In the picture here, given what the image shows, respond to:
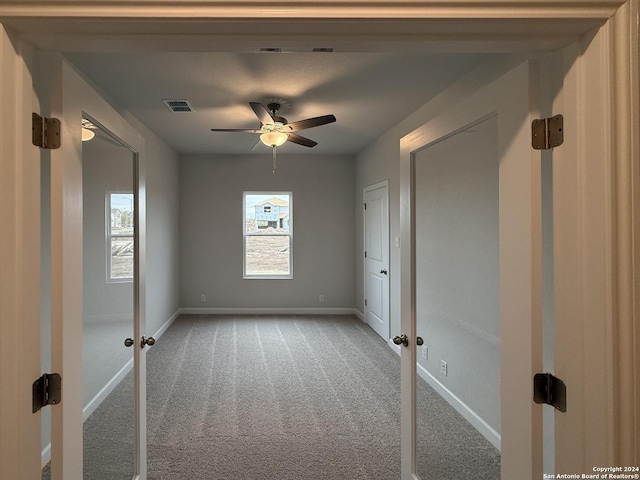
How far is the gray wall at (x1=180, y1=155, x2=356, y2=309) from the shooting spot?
666 centimetres

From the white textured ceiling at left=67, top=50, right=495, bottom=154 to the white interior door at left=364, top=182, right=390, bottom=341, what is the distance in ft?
3.63

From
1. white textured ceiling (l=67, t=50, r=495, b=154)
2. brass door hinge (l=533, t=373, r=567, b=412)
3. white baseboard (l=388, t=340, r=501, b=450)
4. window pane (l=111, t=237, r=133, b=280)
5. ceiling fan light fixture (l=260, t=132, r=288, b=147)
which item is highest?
white textured ceiling (l=67, t=50, r=495, b=154)

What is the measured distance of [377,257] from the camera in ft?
18.5

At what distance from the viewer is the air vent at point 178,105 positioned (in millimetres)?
3732

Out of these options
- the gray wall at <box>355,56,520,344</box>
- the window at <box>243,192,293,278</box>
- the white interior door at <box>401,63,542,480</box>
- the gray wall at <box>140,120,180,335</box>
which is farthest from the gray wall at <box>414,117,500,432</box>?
the window at <box>243,192,293,278</box>

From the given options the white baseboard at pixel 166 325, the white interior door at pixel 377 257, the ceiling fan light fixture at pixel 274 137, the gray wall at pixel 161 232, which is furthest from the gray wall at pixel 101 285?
the white interior door at pixel 377 257

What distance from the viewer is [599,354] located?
0.95 m

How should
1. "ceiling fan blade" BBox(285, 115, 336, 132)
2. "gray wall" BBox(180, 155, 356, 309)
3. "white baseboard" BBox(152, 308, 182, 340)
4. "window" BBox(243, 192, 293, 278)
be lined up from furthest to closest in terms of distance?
"window" BBox(243, 192, 293, 278) < "gray wall" BBox(180, 155, 356, 309) < "white baseboard" BBox(152, 308, 182, 340) < "ceiling fan blade" BBox(285, 115, 336, 132)

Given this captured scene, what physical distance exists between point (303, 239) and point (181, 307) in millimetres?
2313

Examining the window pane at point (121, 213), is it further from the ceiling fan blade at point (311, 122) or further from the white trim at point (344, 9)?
the ceiling fan blade at point (311, 122)

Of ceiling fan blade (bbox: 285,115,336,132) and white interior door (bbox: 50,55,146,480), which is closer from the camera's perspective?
white interior door (bbox: 50,55,146,480)

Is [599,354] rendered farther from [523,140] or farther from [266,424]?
[266,424]

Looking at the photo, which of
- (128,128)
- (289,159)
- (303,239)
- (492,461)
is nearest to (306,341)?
(303,239)

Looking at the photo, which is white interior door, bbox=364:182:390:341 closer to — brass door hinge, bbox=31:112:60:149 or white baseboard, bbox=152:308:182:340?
white baseboard, bbox=152:308:182:340
